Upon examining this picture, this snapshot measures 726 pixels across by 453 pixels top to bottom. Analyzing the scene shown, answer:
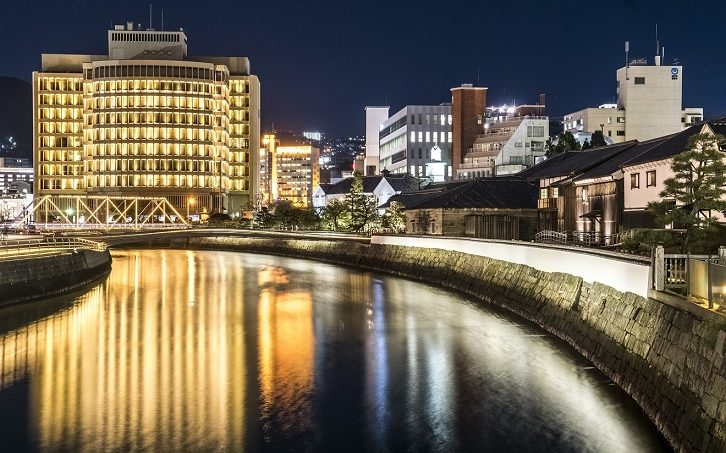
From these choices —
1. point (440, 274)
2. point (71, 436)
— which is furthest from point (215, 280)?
point (71, 436)

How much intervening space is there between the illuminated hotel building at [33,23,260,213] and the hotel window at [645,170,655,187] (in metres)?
90.9

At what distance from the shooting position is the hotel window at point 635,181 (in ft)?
125

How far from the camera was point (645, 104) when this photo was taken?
317ft

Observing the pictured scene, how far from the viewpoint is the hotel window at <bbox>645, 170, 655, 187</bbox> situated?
36.5m

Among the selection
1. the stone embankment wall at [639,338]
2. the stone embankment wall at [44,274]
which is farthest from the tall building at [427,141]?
the stone embankment wall at [639,338]

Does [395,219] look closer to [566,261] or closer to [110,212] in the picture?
[566,261]

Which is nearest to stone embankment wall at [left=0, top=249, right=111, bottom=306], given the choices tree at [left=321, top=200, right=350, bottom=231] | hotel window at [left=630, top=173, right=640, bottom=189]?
tree at [left=321, top=200, right=350, bottom=231]

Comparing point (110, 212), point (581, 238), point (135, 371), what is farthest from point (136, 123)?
point (135, 371)

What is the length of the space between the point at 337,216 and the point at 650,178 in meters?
51.0

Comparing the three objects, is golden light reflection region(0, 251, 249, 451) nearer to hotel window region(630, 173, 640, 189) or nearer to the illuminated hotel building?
hotel window region(630, 173, 640, 189)

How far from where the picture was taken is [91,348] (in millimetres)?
27906

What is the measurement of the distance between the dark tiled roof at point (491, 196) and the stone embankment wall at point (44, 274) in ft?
88.7

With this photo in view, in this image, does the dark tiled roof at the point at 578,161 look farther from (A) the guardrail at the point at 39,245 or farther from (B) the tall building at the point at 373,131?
(B) the tall building at the point at 373,131

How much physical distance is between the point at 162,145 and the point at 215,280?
69544 mm
